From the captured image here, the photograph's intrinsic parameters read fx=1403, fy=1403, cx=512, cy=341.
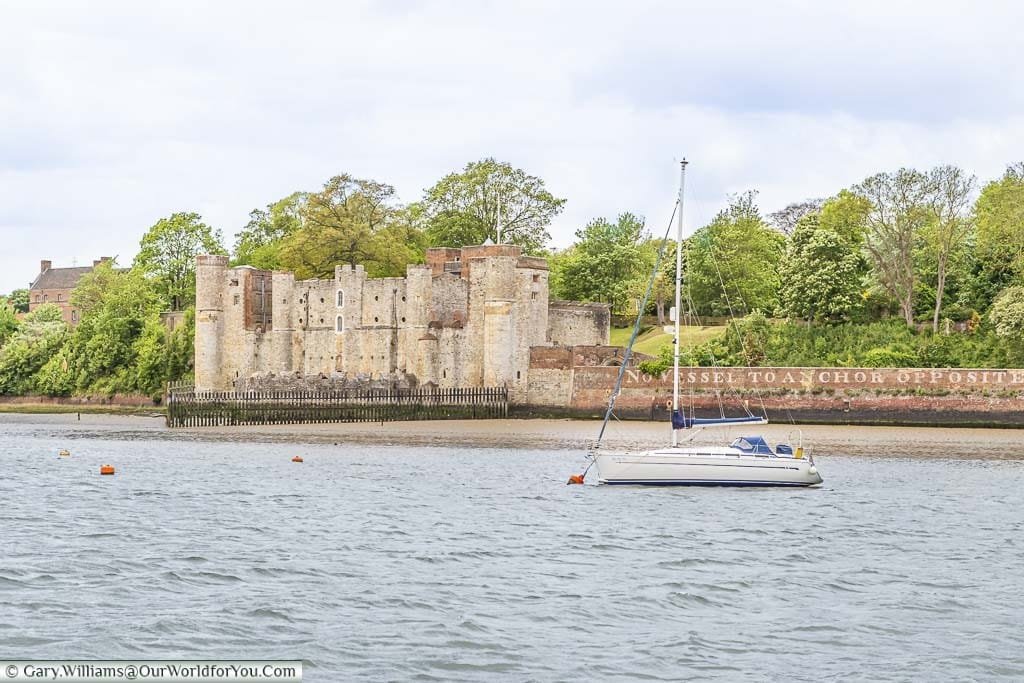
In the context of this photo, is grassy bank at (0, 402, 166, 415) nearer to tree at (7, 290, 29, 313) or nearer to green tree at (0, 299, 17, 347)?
green tree at (0, 299, 17, 347)

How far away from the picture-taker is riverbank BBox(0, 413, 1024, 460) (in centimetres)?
4853

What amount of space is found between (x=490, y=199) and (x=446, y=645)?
77044 millimetres

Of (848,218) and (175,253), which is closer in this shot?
(848,218)

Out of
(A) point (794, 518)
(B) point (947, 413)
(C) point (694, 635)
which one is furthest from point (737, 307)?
(C) point (694, 635)

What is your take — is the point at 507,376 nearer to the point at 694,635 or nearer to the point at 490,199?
the point at 490,199

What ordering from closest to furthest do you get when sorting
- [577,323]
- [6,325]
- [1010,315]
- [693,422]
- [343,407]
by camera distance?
→ [693,422], [1010,315], [343,407], [577,323], [6,325]

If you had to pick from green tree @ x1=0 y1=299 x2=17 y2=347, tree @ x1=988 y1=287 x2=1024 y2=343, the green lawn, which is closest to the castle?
the green lawn

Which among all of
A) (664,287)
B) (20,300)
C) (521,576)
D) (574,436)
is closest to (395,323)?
(574,436)

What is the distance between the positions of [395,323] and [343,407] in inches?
343

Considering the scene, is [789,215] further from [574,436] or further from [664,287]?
[574,436]

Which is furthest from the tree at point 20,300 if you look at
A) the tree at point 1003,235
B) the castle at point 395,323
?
the tree at point 1003,235

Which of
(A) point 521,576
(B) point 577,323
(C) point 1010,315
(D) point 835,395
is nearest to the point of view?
(A) point 521,576

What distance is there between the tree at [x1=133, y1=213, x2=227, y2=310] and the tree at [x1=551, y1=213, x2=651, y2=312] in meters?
25.0

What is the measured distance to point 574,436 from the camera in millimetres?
55906
